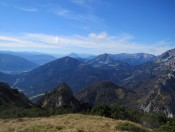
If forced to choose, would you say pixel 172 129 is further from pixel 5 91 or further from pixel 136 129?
pixel 5 91

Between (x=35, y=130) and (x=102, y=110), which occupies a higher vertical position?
(x=35, y=130)

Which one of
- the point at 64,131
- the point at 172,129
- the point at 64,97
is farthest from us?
the point at 64,97

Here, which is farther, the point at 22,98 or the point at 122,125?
the point at 22,98

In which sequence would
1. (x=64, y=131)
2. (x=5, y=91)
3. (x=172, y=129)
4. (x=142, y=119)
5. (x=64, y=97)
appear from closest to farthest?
(x=64, y=131) < (x=172, y=129) < (x=142, y=119) < (x=5, y=91) < (x=64, y=97)

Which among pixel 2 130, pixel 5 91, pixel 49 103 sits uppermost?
pixel 2 130

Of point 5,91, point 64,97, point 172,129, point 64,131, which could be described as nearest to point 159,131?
point 172,129

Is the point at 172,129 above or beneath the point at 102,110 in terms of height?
above

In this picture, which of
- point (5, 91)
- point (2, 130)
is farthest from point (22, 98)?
point (2, 130)

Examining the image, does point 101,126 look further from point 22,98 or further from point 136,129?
point 22,98

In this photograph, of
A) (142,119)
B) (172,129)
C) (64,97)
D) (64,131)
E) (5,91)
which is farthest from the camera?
(64,97)
